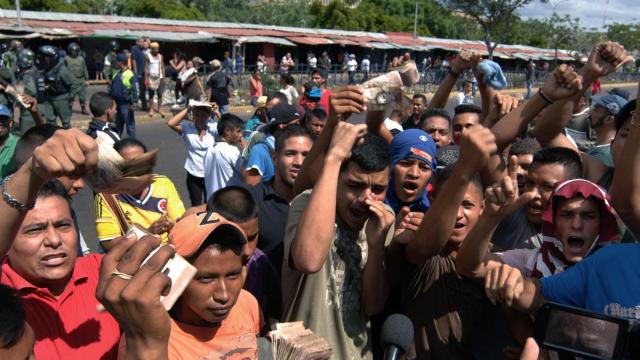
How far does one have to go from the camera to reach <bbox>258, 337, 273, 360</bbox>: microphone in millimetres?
2076

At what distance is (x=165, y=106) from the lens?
749 inches

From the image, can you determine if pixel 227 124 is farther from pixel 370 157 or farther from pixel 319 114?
pixel 370 157

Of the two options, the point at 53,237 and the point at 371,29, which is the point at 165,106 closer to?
the point at 53,237

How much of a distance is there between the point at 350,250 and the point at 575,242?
3.17 feet

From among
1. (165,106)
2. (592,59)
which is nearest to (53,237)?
(592,59)

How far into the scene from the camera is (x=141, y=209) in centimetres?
376

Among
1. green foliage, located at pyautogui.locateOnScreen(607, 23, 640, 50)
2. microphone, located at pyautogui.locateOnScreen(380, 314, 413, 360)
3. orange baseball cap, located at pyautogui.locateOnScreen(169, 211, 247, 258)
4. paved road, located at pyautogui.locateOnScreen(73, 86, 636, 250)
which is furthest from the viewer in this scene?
green foliage, located at pyautogui.locateOnScreen(607, 23, 640, 50)

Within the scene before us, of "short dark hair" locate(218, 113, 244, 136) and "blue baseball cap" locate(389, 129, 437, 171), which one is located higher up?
"blue baseball cap" locate(389, 129, 437, 171)

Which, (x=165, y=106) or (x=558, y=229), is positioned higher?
(x=558, y=229)

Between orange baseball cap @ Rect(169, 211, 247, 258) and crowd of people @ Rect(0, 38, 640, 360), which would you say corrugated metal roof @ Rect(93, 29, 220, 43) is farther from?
orange baseball cap @ Rect(169, 211, 247, 258)

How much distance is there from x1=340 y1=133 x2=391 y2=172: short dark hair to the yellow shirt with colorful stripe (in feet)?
4.42

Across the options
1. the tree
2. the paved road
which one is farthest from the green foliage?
the paved road

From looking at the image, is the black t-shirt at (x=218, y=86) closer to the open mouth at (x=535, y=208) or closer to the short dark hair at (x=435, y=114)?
the short dark hair at (x=435, y=114)

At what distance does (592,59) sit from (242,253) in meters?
2.19
